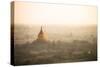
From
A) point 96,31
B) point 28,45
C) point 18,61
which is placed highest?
point 96,31

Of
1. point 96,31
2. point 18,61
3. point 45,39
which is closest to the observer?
point 18,61

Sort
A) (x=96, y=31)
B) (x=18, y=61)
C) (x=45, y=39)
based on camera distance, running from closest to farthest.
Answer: (x=18, y=61), (x=45, y=39), (x=96, y=31)

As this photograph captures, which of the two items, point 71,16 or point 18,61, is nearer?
point 18,61

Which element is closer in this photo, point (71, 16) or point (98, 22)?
point (71, 16)

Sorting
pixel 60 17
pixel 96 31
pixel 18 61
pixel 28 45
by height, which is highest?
pixel 60 17

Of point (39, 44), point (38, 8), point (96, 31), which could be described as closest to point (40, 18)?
point (38, 8)
